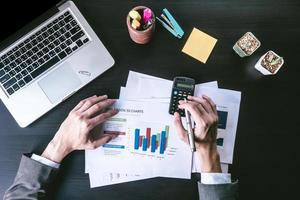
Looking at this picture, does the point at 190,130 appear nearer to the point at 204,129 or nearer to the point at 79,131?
the point at 204,129

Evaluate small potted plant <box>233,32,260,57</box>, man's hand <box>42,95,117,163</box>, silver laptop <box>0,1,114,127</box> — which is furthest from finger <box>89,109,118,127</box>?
small potted plant <box>233,32,260,57</box>

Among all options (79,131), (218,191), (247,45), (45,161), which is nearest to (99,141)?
(79,131)

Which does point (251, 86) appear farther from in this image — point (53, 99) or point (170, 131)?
point (53, 99)

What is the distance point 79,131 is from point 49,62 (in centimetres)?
23

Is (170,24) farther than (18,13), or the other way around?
(170,24)

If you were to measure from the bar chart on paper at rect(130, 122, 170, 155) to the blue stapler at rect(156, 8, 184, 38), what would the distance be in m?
0.32

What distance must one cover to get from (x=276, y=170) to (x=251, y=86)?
28 cm

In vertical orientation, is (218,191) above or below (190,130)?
below

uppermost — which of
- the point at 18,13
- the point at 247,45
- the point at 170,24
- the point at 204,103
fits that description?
the point at 18,13

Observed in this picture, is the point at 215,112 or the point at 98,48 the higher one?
the point at 98,48

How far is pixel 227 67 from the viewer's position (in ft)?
3.93

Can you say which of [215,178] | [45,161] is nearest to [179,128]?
[215,178]

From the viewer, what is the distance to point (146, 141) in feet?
3.84

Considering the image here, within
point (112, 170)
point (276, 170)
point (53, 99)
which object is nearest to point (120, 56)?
point (53, 99)
